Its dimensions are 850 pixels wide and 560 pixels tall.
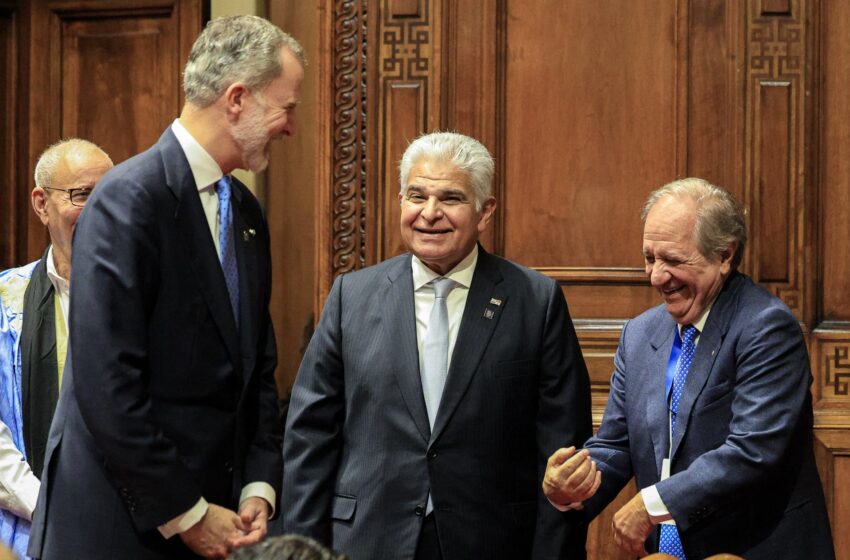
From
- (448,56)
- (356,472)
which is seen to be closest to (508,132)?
(448,56)

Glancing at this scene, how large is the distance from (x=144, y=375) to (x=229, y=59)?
0.67 meters

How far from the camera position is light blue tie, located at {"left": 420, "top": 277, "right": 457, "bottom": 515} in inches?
120

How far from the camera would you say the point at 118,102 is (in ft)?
17.2

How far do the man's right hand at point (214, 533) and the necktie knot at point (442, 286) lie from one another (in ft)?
3.22

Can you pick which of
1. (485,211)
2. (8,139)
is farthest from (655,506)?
(8,139)

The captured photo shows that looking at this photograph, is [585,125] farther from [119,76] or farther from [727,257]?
[119,76]

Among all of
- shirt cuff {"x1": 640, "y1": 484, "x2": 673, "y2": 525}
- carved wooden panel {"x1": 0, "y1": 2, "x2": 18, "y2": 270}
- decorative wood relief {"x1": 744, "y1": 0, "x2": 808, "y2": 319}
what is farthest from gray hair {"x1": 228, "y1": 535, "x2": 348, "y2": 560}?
carved wooden panel {"x1": 0, "y1": 2, "x2": 18, "y2": 270}

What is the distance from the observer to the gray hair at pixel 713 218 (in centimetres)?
305

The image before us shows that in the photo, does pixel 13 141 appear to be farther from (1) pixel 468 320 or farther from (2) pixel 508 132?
(1) pixel 468 320

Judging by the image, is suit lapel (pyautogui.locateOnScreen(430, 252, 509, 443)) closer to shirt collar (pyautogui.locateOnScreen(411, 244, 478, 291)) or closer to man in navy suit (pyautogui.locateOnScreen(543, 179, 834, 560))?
shirt collar (pyautogui.locateOnScreen(411, 244, 478, 291))

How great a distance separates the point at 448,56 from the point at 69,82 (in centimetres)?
190

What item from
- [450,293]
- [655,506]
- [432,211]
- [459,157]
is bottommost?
[655,506]

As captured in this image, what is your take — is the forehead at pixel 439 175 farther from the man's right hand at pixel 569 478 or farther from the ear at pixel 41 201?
the ear at pixel 41 201

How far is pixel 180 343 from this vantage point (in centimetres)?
233
